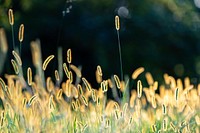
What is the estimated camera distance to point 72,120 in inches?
116

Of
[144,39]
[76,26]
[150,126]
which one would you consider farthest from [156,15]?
[150,126]

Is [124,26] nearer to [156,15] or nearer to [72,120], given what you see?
[156,15]

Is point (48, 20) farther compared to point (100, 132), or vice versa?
point (48, 20)

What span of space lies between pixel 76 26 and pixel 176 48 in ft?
5.63

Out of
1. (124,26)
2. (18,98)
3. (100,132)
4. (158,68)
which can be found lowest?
(100,132)

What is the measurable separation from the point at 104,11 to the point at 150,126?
22.3ft

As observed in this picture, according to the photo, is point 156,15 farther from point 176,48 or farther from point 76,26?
point 76,26

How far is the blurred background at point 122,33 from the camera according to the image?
938cm

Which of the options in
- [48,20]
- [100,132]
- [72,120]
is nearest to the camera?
[100,132]

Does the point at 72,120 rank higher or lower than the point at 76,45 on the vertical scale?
lower

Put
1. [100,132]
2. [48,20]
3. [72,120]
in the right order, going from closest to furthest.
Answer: [100,132] → [72,120] → [48,20]

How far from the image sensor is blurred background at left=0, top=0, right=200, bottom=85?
30.8 ft

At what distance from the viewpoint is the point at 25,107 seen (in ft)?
9.18

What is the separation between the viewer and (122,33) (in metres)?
9.75
